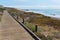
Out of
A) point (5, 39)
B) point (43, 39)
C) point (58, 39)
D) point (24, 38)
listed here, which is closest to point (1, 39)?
point (5, 39)

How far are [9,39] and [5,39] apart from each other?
265 mm

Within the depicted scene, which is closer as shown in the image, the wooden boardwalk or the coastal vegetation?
the wooden boardwalk

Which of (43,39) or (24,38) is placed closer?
(43,39)

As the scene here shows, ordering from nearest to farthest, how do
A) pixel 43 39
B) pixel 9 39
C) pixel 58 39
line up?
pixel 43 39
pixel 9 39
pixel 58 39

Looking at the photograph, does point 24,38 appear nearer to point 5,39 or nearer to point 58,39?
point 5,39

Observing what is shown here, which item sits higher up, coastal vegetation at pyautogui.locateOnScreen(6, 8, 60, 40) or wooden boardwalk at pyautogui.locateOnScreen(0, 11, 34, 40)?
wooden boardwalk at pyautogui.locateOnScreen(0, 11, 34, 40)

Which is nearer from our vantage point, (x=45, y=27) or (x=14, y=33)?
(x=14, y=33)

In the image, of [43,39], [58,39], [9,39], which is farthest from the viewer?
[58,39]

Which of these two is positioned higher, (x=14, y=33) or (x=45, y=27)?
(x=14, y=33)

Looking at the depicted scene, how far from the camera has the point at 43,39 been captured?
14.7 meters

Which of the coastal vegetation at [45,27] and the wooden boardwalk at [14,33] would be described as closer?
the wooden boardwalk at [14,33]

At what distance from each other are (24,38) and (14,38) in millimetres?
643

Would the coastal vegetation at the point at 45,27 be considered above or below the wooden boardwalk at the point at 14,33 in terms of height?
below

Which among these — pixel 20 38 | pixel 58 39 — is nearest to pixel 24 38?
pixel 20 38
